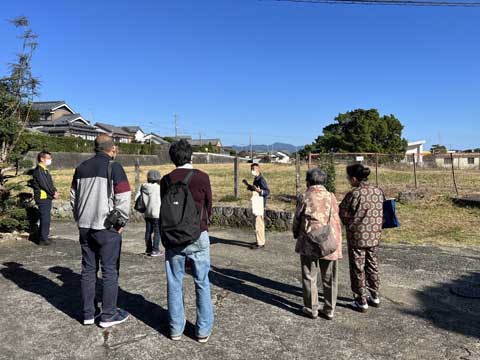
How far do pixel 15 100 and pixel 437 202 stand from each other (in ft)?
37.2

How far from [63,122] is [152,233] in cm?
5345

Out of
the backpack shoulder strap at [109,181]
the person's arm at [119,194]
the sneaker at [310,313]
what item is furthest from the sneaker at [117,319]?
the sneaker at [310,313]

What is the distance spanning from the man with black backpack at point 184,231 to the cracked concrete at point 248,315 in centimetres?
25

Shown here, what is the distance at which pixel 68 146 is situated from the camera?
125 ft

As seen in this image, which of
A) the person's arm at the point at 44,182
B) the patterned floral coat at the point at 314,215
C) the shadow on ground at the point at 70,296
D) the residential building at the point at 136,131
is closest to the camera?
the patterned floral coat at the point at 314,215

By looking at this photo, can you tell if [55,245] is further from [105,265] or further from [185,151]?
[185,151]

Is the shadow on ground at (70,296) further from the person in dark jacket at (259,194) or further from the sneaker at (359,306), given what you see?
the person in dark jacket at (259,194)

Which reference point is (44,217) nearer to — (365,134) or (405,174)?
(405,174)

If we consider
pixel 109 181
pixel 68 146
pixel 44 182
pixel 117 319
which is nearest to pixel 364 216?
pixel 109 181

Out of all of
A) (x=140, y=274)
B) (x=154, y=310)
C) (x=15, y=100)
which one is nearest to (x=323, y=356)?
(x=154, y=310)

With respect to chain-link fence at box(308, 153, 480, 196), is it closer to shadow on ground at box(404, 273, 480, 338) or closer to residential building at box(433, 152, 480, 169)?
residential building at box(433, 152, 480, 169)

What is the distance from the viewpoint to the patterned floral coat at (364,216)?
3.90 m

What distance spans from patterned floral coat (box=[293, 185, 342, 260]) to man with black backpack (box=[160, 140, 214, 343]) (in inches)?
38.3

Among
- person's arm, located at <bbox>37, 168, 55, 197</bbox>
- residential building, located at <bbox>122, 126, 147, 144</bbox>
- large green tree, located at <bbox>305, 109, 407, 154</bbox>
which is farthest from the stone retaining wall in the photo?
residential building, located at <bbox>122, 126, 147, 144</bbox>
